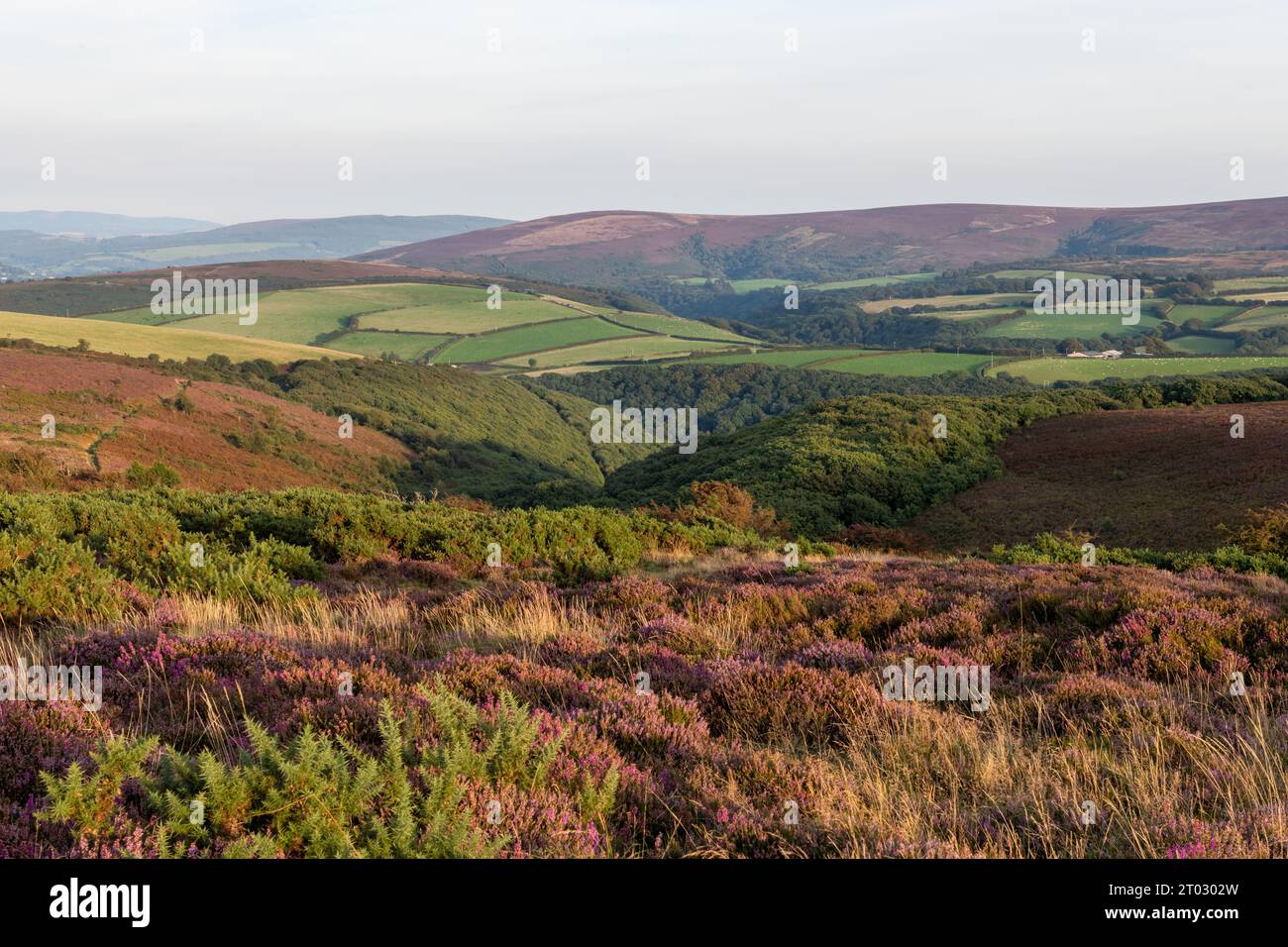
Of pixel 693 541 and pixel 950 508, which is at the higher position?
pixel 693 541

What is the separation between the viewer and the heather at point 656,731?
3.38 metres

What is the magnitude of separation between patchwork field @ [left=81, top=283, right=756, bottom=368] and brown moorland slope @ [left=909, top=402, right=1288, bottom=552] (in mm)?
113883

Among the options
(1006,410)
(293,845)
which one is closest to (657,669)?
(293,845)

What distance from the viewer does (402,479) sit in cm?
7556

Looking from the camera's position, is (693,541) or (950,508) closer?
(693,541)

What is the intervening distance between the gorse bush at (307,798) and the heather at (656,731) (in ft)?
0.04

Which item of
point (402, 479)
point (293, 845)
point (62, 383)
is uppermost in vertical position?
point (62, 383)

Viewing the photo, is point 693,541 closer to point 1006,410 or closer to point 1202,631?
point 1202,631

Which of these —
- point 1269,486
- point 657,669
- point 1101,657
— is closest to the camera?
point 657,669

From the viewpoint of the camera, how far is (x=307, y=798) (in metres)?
3.35

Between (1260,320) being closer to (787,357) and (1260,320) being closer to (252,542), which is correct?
(787,357)

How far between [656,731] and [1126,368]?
367 feet

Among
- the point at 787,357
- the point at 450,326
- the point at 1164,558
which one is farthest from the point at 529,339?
the point at 1164,558

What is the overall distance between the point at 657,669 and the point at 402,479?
238 feet
